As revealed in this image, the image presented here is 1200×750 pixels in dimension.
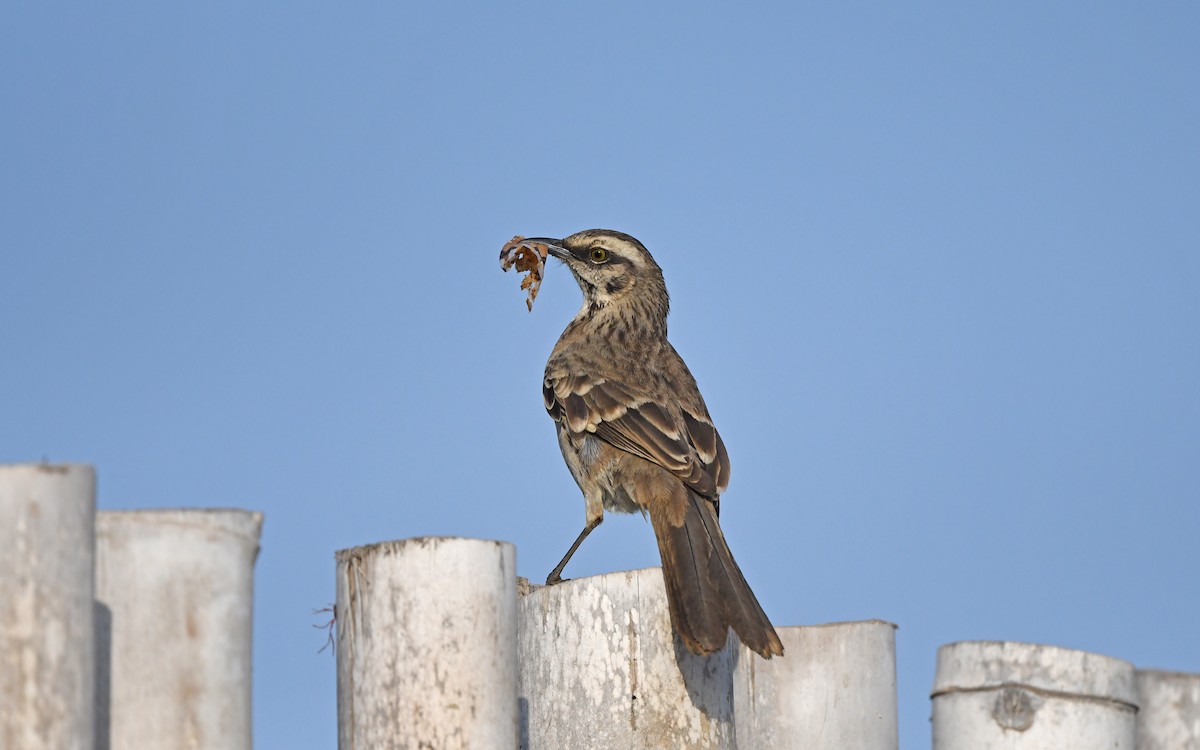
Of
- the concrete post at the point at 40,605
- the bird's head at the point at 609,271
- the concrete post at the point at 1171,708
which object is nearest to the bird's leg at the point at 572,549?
the bird's head at the point at 609,271

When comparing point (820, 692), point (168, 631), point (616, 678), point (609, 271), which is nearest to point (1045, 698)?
point (820, 692)

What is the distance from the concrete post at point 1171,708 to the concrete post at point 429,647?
2555 mm

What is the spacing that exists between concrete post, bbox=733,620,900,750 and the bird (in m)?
0.42

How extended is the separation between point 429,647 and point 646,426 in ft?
12.7

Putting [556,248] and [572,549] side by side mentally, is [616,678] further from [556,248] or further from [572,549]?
[556,248]

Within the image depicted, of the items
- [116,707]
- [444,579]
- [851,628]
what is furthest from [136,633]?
[851,628]

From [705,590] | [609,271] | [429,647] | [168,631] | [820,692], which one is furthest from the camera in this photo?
[609,271]

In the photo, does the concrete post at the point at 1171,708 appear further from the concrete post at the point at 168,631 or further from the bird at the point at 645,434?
the concrete post at the point at 168,631

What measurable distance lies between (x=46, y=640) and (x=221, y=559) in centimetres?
66

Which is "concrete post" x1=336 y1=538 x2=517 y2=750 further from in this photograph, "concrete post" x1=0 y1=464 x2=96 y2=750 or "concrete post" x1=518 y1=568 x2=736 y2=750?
"concrete post" x1=0 y1=464 x2=96 y2=750

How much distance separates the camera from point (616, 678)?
6848 mm

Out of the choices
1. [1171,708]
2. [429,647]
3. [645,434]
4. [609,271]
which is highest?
[609,271]

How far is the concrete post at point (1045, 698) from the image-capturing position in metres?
6.62

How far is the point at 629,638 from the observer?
6.89 meters
